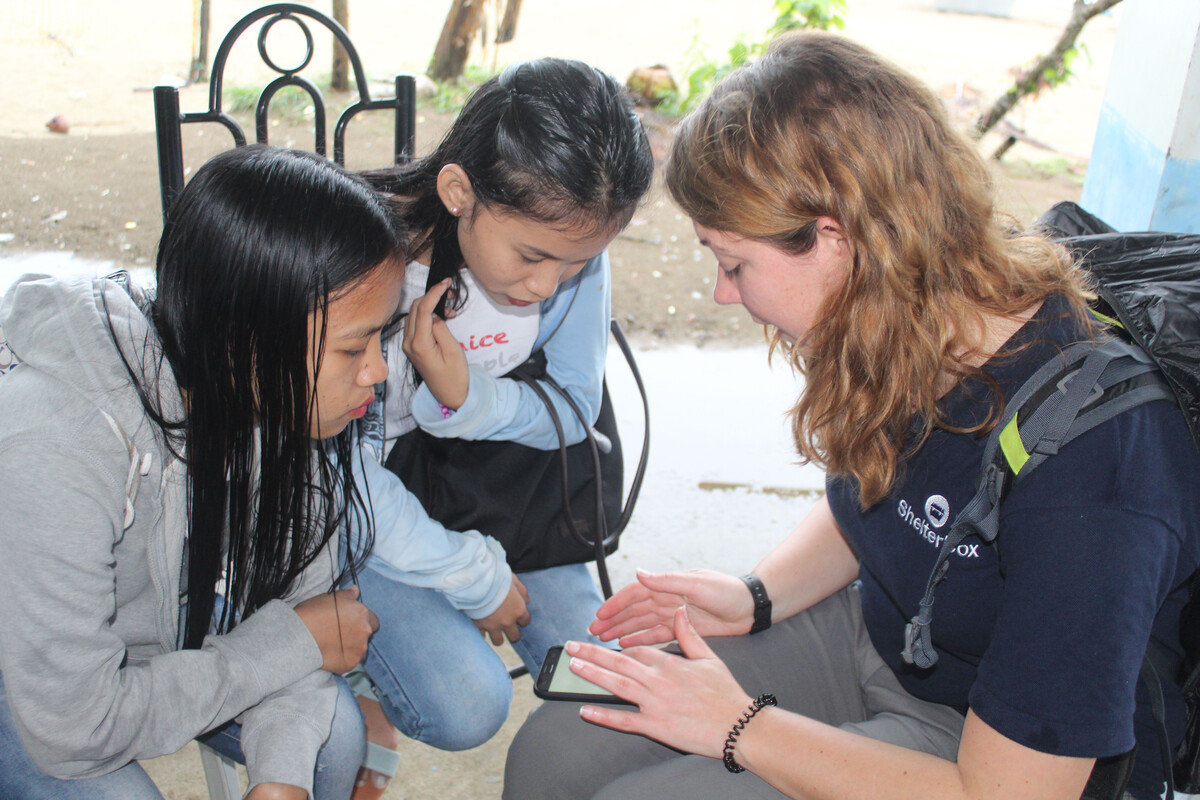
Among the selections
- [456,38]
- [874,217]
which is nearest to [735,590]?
[874,217]

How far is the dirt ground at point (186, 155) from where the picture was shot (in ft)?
6.43

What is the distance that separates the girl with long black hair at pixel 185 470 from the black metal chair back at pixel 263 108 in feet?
1.48

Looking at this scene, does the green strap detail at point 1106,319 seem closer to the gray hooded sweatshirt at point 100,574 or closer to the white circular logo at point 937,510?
the white circular logo at point 937,510

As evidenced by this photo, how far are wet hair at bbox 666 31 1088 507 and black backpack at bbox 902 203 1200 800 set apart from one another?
63mm

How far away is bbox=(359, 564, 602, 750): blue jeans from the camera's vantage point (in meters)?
1.52

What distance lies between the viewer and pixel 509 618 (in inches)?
63.5

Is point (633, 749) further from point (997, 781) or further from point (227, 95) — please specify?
point (227, 95)

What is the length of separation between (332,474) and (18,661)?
18.7 inches

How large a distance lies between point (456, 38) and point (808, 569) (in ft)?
17.8

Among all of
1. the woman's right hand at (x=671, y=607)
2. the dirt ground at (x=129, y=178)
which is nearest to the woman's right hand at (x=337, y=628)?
the woman's right hand at (x=671, y=607)

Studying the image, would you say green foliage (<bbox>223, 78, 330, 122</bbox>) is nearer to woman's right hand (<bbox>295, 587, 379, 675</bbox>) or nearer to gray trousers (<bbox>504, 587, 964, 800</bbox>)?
woman's right hand (<bbox>295, 587, 379, 675</bbox>)

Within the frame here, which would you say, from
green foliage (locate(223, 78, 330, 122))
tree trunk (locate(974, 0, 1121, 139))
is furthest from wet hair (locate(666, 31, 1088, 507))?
green foliage (locate(223, 78, 330, 122))

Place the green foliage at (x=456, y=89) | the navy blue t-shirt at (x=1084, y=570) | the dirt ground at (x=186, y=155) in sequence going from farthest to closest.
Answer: the green foliage at (x=456, y=89)
the dirt ground at (x=186, y=155)
the navy blue t-shirt at (x=1084, y=570)

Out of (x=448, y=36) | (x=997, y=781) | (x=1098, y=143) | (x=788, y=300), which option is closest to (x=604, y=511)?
(x=788, y=300)
